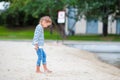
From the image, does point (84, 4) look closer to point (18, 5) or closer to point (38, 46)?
point (18, 5)

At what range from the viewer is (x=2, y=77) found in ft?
46.4

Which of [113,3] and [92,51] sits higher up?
[113,3]

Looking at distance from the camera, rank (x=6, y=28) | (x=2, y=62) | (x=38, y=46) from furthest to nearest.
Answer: (x=6, y=28)
(x=2, y=62)
(x=38, y=46)

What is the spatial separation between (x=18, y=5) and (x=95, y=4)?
9.66m

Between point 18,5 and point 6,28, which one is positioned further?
point 6,28

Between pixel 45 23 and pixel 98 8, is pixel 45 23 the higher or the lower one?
the higher one

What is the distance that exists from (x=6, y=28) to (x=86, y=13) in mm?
27122

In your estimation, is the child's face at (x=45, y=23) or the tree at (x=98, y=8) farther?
the tree at (x=98, y=8)

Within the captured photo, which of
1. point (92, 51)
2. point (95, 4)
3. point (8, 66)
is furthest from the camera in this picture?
point (95, 4)

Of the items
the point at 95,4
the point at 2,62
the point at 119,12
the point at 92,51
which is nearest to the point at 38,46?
the point at 2,62

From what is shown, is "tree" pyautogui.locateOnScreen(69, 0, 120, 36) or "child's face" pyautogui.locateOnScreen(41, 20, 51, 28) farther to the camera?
"tree" pyautogui.locateOnScreen(69, 0, 120, 36)

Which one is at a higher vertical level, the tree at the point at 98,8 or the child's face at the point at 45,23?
the child's face at the point at 45,23

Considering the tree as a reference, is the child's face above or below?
above

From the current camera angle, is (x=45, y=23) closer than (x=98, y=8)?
Yes
